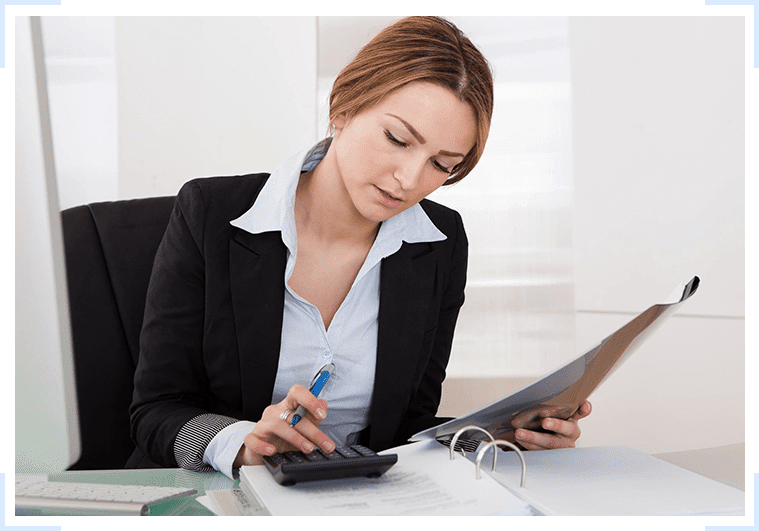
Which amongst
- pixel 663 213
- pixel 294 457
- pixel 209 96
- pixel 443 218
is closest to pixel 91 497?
pixel 294 457

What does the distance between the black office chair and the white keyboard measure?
486 mm

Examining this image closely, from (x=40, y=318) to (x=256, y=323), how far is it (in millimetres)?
731

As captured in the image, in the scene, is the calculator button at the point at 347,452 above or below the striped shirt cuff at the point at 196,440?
above

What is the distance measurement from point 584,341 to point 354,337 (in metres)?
1.65

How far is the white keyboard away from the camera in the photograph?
0.67m

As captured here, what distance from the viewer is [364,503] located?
2.15 ft

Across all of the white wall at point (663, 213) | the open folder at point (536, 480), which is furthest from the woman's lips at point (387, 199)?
the white wall at point (663, 213)

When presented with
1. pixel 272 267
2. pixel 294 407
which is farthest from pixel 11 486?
pixel 272 267

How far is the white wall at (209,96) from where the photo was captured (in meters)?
2.56

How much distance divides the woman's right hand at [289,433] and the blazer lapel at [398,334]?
14.3 inches

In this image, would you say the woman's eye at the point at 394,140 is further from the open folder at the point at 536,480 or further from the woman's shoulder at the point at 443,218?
the open folder at the point at 536,480

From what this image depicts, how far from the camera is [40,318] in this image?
425 mm

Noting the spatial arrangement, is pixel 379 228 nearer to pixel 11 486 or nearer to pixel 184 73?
pixel 11 486
